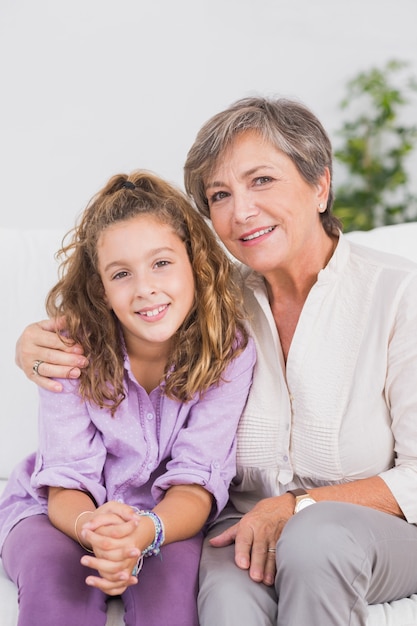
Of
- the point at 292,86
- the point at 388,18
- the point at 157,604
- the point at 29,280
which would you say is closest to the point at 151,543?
the point at 157,604

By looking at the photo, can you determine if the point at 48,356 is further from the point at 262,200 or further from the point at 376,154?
the point at 376,154

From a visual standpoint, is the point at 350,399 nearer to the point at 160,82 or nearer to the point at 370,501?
the point at 370,501

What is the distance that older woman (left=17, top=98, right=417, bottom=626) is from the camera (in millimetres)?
1633

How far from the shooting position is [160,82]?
3193mm

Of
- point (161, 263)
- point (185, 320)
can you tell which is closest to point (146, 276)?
point (161, 263)

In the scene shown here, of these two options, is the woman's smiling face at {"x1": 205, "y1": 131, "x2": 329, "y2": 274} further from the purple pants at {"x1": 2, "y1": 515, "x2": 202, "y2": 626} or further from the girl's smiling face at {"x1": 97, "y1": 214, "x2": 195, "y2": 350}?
the purple pants at {"x1": 2, "y1": 515, "x2": 202, "y2": 626}

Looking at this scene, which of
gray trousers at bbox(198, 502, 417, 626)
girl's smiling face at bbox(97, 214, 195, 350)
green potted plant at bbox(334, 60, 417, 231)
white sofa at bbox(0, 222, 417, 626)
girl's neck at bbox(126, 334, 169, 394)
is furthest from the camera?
green potted plant at bbox(334, 60, 417, 231)

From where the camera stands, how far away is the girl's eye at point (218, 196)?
1.83 meters

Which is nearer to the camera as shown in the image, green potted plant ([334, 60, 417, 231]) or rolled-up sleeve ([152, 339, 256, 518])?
rolled-up sleeve ([152, 339, 256, 518])

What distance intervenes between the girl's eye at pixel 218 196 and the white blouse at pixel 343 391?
0.28m

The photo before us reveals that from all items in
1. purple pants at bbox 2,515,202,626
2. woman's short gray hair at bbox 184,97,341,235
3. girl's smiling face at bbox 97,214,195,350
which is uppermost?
woman's short gray hair at bbox 184,97,341,235

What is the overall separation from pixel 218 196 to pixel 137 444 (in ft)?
1.89

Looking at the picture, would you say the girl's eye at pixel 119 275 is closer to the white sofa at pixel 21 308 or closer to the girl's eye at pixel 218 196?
the girl's eye at pixel 218 196

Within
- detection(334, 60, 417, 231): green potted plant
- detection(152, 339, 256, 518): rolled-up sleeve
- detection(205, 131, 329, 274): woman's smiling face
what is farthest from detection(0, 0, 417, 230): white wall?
detection(152, 339, 256, 518): rolled-up sleeve
